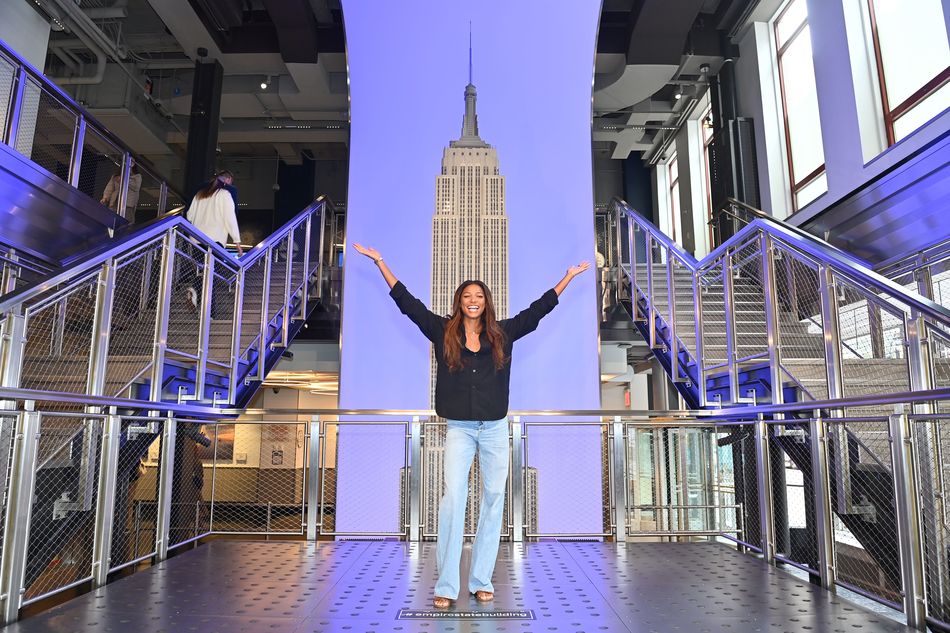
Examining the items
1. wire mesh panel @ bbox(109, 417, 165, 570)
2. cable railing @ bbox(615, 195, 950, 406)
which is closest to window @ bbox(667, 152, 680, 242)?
cable railing @ bbox(615, 195, 950, 406)

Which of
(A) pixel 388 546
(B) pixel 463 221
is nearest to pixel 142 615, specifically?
(A) pixel 388 546

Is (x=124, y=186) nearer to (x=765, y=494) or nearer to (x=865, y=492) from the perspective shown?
(x=765, y=494)

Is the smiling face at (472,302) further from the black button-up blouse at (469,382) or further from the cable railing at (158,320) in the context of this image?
the cable railing at (158,320)

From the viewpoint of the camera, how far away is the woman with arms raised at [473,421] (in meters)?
2.93

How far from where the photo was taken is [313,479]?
188 inches

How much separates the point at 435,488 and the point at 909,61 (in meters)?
6.28

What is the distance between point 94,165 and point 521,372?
645cm

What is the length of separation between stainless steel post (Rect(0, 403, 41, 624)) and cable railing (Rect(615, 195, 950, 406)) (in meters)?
3.72

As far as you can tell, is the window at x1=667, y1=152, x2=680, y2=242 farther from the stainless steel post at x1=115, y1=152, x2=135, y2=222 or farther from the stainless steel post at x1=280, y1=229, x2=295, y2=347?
the stainless steel post at x1=115, y1=152, x2=135, y2=222

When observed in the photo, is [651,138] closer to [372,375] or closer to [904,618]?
[372,375]

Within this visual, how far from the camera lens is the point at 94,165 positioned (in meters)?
8.38

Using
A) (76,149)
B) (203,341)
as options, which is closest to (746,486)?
(203,341)

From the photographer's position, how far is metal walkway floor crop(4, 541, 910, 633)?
2545mm

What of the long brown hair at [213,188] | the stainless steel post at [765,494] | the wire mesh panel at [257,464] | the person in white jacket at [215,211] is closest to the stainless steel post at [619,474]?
the stainless steel post at [765,494]
